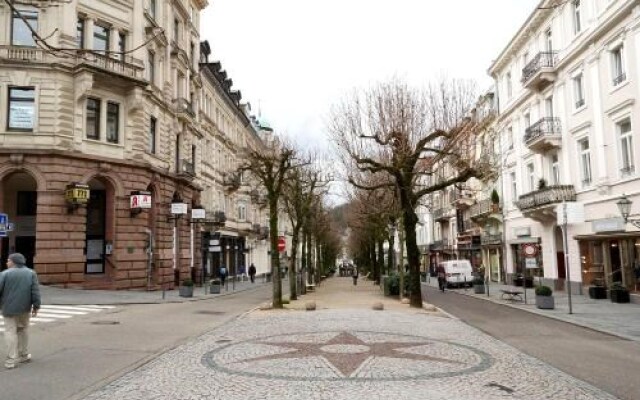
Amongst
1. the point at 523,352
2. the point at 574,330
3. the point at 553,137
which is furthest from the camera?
the point at 553,137

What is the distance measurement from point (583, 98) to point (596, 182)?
15.2 ft

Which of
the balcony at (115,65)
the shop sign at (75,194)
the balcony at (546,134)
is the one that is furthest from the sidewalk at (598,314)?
the balcony at (115,65)

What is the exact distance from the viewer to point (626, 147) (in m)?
24.8

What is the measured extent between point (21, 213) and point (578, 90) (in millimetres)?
29777

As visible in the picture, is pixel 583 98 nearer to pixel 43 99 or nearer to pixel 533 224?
pixel 533 224

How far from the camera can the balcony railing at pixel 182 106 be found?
38.6m

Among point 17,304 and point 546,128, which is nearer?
point 17,304

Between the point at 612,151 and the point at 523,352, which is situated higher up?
the point at 612,151

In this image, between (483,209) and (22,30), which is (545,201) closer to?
(483,209)

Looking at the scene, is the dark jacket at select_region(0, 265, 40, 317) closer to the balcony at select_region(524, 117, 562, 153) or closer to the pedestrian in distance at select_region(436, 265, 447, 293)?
the balcony at select_region(524, 117, 562, 153)

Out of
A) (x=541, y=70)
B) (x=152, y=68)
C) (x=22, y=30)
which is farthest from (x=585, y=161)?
(x=22, y=30)

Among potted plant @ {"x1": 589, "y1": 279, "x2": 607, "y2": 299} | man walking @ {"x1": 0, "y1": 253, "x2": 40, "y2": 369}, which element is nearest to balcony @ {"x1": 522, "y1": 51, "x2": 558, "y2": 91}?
potted plant @ {"x1": 589, "y1": 279, "x2": 607, "y2": 299}

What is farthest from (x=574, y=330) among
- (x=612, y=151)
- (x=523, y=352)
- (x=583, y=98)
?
(x=583, y=98)

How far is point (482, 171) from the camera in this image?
72.4 feet
